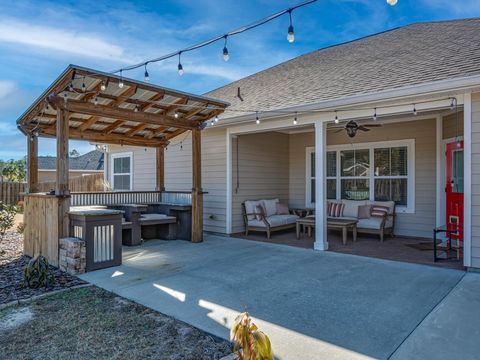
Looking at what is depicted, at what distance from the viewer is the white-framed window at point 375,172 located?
25.7 ft

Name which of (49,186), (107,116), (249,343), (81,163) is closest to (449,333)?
(249,343)

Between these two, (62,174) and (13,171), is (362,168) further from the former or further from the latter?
(13,171)

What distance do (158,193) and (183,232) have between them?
1.57 metres

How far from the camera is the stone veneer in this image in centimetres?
484

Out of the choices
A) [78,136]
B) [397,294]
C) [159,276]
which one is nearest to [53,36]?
[78,136]

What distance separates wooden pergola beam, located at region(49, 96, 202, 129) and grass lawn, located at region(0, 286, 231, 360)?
2950mm

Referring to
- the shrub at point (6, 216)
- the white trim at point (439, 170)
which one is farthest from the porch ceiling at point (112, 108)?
the white trim at point (439, 170)

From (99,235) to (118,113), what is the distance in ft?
7.10

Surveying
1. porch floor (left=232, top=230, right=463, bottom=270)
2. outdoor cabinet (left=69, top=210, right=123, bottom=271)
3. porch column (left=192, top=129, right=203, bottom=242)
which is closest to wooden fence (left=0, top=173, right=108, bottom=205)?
porch column (left=192, top=129, right=203, bottom=242)

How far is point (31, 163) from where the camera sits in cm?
653

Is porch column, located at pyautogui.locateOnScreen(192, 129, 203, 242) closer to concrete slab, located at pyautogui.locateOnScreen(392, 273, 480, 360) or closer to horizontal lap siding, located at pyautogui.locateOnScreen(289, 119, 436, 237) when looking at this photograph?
horizontal lap siding, located at pyautogui.locateOnScreen(289, 119, 436, 237)

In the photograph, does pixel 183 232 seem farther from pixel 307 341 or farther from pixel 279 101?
pixel 307 341

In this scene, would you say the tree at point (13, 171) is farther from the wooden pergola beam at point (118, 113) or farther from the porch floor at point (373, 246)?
the porch floor at point (373, 246)

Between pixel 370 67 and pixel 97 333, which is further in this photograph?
pixel 370 67
